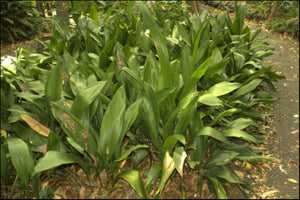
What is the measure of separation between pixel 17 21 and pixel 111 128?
5.77 meters

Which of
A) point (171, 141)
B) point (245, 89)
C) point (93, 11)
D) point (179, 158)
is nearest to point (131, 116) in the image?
point (171, 141)

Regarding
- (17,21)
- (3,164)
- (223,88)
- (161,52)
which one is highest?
(17,21)

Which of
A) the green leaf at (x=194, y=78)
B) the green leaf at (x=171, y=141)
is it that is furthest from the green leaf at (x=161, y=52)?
the green leaf at (x=171, y=141)

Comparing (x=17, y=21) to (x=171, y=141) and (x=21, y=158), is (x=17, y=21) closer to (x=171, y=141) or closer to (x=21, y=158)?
(x=21, y=158)

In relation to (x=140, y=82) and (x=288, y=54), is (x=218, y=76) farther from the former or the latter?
(x=288, y=54)

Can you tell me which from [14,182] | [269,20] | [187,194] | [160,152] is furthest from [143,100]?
[269,20]

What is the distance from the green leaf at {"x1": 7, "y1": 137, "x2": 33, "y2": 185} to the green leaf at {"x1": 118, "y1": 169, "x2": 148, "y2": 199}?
1.99 feet

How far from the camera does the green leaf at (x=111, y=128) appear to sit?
161 cm

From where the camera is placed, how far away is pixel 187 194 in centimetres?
187

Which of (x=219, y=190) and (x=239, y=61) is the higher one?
(x=239, y=61)

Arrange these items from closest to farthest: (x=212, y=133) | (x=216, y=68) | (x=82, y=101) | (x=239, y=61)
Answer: (x=82, y=101) → (x=212, y=133) → (x=216, y=68) → (x=239, y=61)

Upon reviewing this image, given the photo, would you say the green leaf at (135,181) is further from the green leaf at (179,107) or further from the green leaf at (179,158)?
the green leaf at (179,107)

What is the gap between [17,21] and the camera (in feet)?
19.9

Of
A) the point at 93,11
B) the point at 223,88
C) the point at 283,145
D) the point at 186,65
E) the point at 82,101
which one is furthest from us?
the point at 93,11
